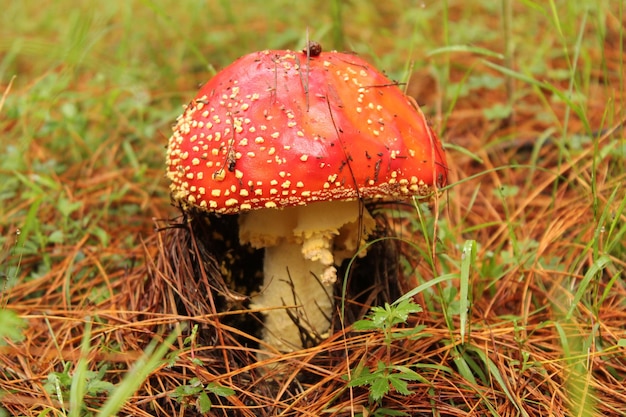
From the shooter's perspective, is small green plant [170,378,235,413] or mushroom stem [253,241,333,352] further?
mushroom stem [253,241,333,352]

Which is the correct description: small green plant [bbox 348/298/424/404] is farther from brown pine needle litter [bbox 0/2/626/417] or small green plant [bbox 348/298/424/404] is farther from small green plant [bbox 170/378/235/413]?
small green plant [bbox 170/378/235/413]

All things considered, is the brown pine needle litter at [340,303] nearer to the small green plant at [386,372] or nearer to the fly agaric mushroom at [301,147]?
the small green plant at [386,372]

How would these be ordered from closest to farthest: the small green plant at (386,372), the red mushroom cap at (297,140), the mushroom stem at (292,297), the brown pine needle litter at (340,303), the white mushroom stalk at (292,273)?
the small green plant at (386,372)
the red mushroom cap at (297,140)
the brown pine needle litter at (340,303)
the white mushroom stalk at (292,273)
the mushroom stem at (292,297)

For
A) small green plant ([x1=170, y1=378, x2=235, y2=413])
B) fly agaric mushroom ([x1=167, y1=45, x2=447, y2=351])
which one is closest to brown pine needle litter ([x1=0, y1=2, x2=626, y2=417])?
small green plant ([x1=170, y1=378, x2=235, y2=413])

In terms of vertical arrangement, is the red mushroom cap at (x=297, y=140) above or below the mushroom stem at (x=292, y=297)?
above

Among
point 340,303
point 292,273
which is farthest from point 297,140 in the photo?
point 340,303

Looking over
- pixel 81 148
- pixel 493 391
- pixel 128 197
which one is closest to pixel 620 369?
pixel 493 391

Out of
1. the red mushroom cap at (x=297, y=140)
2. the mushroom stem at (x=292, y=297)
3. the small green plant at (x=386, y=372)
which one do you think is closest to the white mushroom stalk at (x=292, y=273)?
the mushroom stem at (x=292, y=297)

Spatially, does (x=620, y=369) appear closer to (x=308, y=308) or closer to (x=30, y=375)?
(x=308, y=308)
